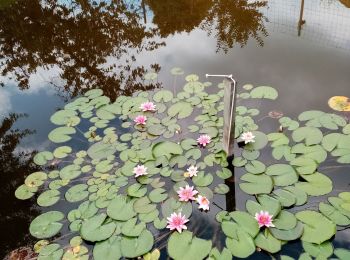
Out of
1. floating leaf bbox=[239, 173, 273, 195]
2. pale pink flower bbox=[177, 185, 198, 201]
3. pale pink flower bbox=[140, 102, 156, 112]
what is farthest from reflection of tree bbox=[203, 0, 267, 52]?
pale pink flower bbox=[177, 185, 198, 201]

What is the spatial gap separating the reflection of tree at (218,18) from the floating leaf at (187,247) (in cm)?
323

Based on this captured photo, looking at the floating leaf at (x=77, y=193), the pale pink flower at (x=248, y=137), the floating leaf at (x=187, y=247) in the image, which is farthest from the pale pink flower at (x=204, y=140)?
the floating leaf at (x=77, y=193)

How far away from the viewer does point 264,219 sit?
96.9 inches

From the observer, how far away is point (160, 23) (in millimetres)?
5785

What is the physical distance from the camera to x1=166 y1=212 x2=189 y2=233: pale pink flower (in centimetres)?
251

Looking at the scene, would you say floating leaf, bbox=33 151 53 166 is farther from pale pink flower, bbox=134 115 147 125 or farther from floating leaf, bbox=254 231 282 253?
floating leaf, bbox=254 231 282 253

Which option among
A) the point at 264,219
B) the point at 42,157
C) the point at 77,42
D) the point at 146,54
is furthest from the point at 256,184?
the point at 77,42

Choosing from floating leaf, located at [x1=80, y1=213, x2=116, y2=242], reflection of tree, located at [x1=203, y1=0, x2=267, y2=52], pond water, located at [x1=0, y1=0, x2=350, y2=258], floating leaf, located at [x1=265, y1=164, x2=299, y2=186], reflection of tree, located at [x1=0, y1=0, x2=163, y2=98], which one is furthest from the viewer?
reflection of tree, located at [x1=203, y1=0, x2=267, y2=52]

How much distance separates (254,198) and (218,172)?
0.37 m

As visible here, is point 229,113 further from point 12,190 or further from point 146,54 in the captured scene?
point 146,54

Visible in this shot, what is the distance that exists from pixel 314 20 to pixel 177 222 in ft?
13.8

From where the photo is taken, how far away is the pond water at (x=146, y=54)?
3.74 meters

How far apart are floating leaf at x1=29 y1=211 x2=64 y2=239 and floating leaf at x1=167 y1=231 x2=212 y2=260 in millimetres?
926

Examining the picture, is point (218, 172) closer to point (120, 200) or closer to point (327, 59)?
point (120, 200)
